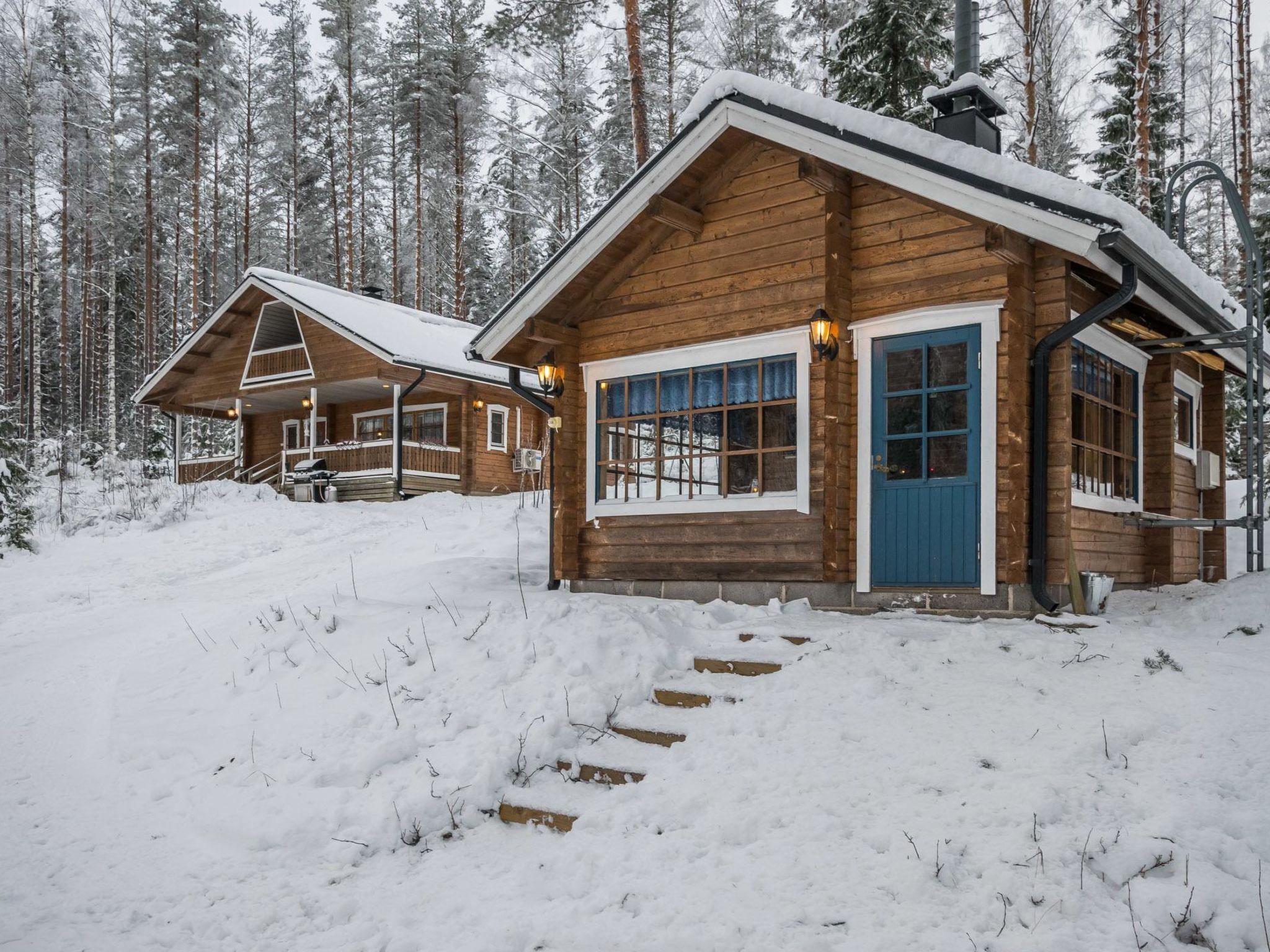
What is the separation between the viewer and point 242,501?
1792 cm

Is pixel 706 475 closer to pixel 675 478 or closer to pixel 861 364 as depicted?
pixel 675 478

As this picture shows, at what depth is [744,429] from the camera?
8.02 meters

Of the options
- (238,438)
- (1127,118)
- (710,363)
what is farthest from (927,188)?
(238,438)

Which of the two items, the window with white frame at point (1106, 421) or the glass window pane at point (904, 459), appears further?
the window with white frame at point (1106, 421)

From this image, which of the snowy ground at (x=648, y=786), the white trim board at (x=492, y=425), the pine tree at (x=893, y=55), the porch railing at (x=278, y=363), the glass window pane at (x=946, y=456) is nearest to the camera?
the snowy ground at (x=648, y=786)

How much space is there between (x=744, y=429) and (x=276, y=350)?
1654 cm

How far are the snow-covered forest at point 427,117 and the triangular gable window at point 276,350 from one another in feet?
15.1

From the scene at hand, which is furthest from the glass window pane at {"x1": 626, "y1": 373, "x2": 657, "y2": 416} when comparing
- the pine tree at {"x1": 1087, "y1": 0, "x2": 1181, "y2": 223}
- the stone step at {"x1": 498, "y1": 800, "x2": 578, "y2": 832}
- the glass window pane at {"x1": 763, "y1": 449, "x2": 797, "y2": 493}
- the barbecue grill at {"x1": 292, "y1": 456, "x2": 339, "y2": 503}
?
the barbecue grill at {"x1": 292, "y1": 456, "x2": 339, "y2": 503}

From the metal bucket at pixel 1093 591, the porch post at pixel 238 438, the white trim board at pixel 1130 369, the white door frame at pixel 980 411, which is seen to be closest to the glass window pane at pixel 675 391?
the white door frame at pixel 980 411

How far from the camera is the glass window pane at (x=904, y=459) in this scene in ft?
23.5

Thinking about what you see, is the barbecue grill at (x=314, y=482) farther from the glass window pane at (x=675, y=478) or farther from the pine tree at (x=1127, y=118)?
the pine tree at (x=1127, y=118)

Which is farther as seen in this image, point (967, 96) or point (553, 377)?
point (553, 377)

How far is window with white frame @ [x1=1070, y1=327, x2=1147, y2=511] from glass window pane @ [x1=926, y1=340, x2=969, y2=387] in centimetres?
108

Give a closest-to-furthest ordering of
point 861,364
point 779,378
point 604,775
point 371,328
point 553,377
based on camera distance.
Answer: point 604,775 < point 861,364 < point 779,378 < point 553,377 < point 371,328
